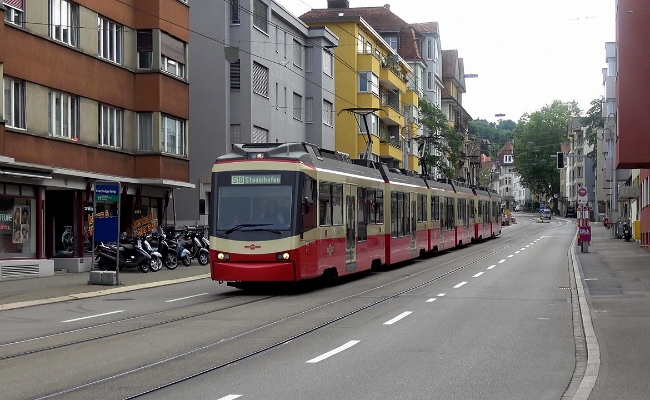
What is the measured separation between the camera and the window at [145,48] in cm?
3459

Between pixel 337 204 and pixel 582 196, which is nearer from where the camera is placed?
pixel 337 204

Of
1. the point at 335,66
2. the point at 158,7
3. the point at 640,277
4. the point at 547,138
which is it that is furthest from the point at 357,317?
the point at 547,138

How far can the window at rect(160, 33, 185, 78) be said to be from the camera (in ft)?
115

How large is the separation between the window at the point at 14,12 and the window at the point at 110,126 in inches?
213

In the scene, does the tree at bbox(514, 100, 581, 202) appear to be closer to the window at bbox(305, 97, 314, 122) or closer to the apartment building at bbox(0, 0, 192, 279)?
the window at bbox(305, 97, 314, 122)

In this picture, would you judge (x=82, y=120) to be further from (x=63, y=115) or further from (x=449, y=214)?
(x=449, y=214)

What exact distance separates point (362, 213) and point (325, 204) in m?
3.70

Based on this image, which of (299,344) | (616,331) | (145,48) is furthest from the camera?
(145,48)

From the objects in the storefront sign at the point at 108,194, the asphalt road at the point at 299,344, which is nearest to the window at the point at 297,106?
the storefront sign at the point at 108,194

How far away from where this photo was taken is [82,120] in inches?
1217

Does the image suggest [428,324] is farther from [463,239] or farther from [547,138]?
[547,138]

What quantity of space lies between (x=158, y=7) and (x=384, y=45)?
4042cm

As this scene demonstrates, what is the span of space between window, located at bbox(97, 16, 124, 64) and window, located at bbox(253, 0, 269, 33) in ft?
40.4

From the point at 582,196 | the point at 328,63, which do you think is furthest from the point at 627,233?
the point at 328,63
